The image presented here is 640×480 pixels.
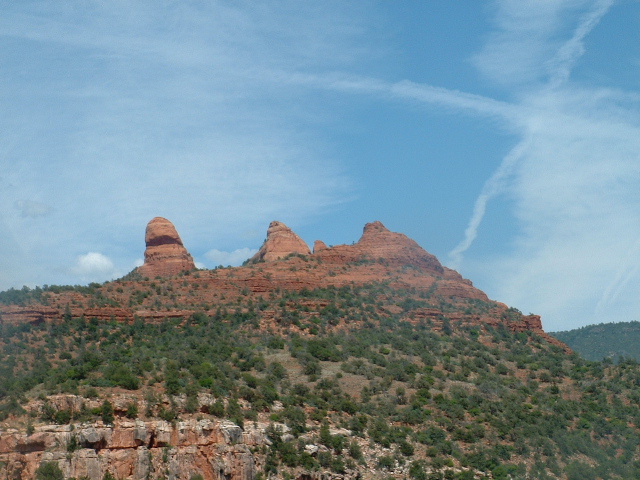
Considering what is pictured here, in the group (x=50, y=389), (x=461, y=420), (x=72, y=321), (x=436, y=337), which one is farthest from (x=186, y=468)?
(x=436, y=337)

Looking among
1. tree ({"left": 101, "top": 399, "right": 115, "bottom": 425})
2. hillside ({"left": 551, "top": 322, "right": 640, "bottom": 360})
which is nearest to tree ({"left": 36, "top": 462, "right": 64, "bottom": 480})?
tree ({"left": 101, "top": 399, "right": 115, "bottom": 425})

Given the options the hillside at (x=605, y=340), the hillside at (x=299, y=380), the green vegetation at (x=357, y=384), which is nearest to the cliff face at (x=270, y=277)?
the hillside at (x=299, y=380)

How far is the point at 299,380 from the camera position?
191ft

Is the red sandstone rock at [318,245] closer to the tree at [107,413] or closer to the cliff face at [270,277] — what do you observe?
the cliff face at [270,277]

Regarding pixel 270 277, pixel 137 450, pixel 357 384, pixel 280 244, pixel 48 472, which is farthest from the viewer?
pixel 280 244

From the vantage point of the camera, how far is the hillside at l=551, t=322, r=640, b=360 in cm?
11344

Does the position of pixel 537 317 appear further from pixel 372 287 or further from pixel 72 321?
pixel 72 321

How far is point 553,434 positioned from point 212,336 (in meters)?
23.6

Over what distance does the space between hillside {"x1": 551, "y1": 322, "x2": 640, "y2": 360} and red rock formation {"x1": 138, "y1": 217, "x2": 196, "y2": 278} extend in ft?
167

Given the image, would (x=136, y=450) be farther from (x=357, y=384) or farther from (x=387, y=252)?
(x=387, y=252)

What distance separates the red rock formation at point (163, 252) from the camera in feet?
276

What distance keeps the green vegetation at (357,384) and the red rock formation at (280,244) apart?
1714 centimetres

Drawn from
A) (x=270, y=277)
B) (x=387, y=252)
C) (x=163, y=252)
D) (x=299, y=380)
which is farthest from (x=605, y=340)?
(x=299, y=380)

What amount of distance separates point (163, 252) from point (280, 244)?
541 inches
